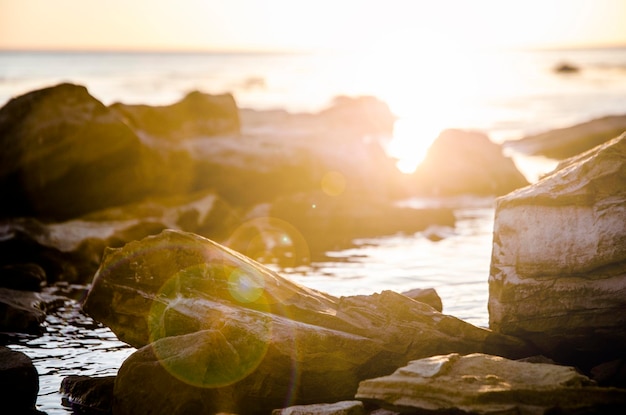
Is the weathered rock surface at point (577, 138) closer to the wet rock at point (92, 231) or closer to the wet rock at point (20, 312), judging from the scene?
the wet rock at point (92, 231)

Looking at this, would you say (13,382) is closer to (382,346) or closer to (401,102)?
(382,346)

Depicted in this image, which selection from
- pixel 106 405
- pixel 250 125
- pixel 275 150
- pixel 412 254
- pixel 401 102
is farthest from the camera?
pixel 401 102

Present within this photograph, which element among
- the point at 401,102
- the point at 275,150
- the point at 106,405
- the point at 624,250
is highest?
the point at 401,102

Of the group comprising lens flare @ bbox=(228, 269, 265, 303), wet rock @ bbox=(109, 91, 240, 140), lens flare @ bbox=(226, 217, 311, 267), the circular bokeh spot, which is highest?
wet rock @ bbox=(109, 91, 240, 140)

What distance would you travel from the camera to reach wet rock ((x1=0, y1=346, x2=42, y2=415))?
14609 mm

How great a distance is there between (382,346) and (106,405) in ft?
16.7

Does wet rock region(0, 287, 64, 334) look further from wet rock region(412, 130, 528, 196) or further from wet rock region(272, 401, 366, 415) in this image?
wet rock region(412, 130, 528, 196)

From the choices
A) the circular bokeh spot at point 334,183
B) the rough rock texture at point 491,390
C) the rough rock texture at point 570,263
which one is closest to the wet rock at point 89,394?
the rough rock texture at point 491,390

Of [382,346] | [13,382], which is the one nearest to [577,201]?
[382,346]

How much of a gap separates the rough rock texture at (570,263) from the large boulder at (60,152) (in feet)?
59.1

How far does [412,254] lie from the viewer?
28984 mm

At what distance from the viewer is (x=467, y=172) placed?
42.6 meters

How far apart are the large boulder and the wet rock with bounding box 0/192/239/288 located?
1203 mm

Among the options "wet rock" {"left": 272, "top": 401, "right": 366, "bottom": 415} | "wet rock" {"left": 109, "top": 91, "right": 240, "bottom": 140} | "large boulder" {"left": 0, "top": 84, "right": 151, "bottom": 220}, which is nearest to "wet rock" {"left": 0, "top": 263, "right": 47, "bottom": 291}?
"large boulder" {"left": 0, "top": 84, "right": 151, "bottom": 220}
